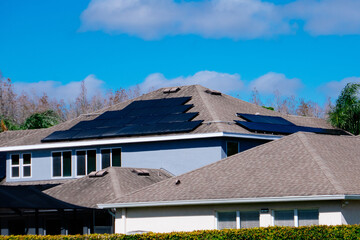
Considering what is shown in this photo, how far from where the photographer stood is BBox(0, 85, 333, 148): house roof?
113 feet

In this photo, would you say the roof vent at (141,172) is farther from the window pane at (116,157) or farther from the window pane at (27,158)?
the window pane at (27,158)

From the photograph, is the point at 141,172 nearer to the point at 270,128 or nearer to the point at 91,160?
the point at 91,160

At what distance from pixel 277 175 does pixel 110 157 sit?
13.5m

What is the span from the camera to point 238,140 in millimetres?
34531

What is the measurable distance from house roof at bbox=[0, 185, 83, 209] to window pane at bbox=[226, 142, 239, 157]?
31.4ft

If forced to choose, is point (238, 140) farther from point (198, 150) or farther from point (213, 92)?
point (213, 92)

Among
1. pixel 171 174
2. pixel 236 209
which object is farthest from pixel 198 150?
pixel 236 209

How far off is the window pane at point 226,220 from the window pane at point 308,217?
8.77ft

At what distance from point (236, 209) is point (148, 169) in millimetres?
10021

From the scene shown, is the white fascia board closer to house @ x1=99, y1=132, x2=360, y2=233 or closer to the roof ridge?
house @ x1=99, y1=132, x2=360, y2=233

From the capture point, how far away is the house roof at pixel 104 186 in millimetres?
30328

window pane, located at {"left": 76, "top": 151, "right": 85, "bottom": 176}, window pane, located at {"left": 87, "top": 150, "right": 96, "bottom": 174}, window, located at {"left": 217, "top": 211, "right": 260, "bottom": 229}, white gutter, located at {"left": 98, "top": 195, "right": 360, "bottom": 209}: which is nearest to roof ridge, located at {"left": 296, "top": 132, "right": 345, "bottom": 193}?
white gutter, located at {"left": 98, "top": 195, "right": 360, "bottom": 209}

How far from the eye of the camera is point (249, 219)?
80.8 feet

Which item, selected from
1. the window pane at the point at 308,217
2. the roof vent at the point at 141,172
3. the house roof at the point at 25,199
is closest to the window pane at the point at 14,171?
the roof vent at the point at 141,172
